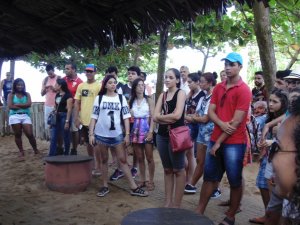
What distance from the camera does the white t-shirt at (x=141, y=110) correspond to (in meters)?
5.80

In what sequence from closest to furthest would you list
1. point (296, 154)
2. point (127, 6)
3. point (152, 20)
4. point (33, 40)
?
point (296, 154) → point (127, 6) → point (152, 20) → point (33, 40)

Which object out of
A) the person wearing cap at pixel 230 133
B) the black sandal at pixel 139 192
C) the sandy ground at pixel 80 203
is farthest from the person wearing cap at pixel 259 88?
the person wearing cap at pixel 230 133

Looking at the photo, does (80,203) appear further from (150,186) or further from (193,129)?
(193,129)

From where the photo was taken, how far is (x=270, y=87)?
573 centimetres

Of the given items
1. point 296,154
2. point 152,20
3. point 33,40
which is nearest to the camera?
point 296,154

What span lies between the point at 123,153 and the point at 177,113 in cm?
137

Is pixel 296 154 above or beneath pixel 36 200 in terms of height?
above

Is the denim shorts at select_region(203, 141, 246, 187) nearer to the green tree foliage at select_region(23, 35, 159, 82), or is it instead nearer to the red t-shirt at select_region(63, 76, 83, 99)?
the red t-shirt at select_region(63, 76, 83, 99)

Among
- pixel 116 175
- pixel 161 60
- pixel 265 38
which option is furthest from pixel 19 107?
pixel 265 38

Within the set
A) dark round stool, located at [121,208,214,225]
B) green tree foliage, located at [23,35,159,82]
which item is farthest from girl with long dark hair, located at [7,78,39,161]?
dark round stool, located at [121,208,214,225]

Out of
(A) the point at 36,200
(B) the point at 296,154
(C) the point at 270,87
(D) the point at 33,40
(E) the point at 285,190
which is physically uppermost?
(D) the point at 33,40

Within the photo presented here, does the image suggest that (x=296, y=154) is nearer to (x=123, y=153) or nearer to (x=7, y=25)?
(x=7, y=25)

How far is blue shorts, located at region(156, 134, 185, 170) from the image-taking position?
14.8 feet

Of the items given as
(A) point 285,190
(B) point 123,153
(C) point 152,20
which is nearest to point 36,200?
(B) point 123,153
